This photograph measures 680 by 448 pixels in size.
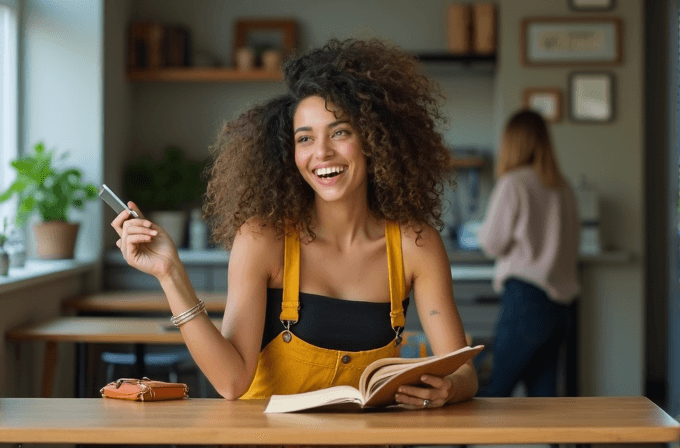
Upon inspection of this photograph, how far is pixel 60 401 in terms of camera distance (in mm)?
1705

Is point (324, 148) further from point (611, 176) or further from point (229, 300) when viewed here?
point (611, 176)

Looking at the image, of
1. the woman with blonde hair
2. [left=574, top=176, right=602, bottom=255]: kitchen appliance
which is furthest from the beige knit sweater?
[left=574, top=176, right=602, bottom=255]: kitchen appliance

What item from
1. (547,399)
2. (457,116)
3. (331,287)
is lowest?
(547,399)

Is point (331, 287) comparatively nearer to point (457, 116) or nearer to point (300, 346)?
point (300, 346)

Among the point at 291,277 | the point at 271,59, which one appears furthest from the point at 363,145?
the point at 271,59

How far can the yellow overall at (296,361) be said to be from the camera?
1866 millimetres

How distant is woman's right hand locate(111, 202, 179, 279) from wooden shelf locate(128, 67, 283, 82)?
11.9 ft

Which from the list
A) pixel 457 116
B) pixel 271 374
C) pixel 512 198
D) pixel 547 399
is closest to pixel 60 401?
pixel 271 374

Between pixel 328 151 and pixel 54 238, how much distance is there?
2555mm

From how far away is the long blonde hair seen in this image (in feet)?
12.5

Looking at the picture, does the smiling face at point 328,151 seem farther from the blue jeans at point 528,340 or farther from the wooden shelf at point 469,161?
the wooden shelf at point 469,161

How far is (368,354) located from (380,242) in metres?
0.27

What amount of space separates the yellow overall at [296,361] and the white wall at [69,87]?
9.31ft

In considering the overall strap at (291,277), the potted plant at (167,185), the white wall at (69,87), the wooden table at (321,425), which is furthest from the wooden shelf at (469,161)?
the wooden table at (321,425)
